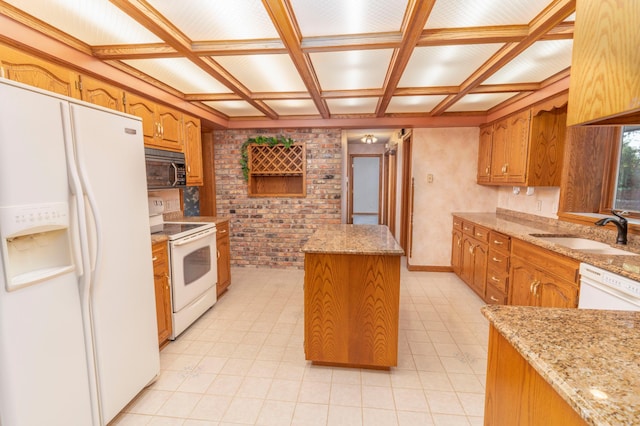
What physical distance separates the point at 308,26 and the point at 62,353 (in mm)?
2119

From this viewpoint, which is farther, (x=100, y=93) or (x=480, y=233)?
(x=480, y=233)

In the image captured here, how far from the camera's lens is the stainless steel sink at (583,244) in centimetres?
199

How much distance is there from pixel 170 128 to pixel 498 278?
3645mm

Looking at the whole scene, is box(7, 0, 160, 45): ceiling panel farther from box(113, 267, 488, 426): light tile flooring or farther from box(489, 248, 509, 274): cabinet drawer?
box(489, 248, 509, 274): cabinet drawer

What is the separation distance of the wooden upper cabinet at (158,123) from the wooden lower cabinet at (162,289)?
1.02 metres

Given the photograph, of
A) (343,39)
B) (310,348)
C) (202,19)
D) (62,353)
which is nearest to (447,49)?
(343,39)

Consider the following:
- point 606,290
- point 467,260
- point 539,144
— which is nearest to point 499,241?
point 467,260

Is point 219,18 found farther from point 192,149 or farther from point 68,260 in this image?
point 192,149

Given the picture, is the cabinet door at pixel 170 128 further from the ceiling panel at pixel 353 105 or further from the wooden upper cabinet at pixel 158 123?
the ceiling panel at pixel 353 105

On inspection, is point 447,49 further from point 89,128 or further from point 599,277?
point 89,128

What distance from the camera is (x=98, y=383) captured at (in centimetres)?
148

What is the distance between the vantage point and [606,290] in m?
1.65

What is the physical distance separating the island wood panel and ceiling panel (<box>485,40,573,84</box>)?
69.7 inches

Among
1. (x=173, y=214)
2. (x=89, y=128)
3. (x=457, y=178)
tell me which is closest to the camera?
(x=89, y=128)
